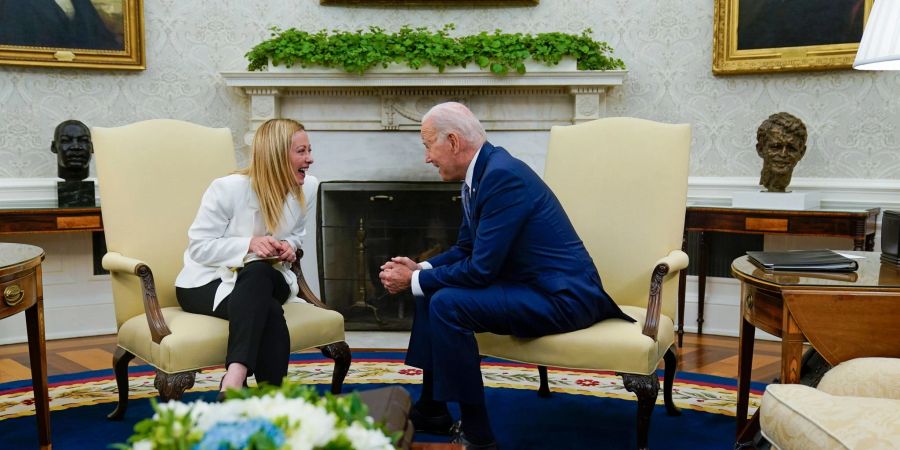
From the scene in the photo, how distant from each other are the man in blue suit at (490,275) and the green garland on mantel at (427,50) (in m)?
1.91

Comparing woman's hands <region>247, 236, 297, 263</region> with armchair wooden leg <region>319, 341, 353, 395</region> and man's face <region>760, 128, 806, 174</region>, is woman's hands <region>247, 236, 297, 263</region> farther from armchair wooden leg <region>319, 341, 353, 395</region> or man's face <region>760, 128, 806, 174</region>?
man's face <region>760, 128, 806, 174</region>

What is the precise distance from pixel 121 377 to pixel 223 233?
76 cm

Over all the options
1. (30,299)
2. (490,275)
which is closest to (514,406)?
(490,275)

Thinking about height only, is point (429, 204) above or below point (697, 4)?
below

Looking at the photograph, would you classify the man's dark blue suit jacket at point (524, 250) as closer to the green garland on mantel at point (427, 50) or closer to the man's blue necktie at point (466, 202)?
the man's blue necktie at point (466, 202)

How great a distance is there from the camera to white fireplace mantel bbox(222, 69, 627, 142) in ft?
15.5

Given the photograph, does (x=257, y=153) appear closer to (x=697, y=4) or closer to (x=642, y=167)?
(x=642, y=167)

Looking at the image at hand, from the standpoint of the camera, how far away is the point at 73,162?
14.7 feet

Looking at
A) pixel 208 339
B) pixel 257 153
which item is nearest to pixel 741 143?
pixel 257 153

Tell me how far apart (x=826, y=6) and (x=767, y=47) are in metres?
0.38

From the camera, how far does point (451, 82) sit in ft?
15.6

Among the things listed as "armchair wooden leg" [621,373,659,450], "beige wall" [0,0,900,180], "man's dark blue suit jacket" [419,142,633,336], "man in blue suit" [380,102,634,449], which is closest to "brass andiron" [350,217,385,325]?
"beige wall" [0,0,900,180]

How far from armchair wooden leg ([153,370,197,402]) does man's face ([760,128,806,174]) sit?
10.7ft

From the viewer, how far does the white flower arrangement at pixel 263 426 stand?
119 centimetres
